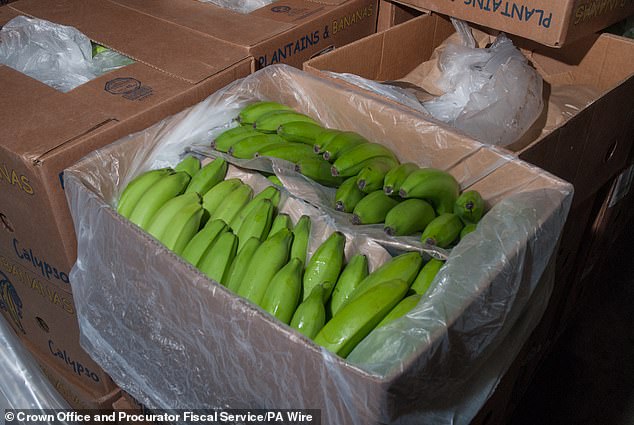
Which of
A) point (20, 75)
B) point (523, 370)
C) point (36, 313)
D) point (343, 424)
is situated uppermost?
point (20, 75)

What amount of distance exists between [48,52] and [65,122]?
354 millimetres

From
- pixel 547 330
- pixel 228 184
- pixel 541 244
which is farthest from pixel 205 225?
pixel 547 330

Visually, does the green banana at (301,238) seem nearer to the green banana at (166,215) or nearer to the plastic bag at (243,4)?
the green banana at (166,215)

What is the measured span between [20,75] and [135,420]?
81 cm

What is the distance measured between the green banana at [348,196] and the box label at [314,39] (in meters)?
0.48

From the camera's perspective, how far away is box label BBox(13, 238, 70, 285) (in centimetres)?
126

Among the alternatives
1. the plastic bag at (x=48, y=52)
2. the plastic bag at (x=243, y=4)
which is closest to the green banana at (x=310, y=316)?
the plastic bag at (x=48, y=52)

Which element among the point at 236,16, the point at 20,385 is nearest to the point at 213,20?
the point at 236,16

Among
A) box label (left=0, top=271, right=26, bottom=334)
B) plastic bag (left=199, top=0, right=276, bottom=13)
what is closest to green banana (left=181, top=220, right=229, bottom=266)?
box label (left=0, top=271, right=26, bottom=334)

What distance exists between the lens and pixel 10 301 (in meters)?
1.51

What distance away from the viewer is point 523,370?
5.58 feet

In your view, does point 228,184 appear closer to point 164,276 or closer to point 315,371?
point 164,276

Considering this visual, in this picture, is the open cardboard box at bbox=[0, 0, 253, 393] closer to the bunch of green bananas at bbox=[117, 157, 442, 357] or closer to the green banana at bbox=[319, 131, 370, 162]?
the bunch of green bananas at bbox=[117, 157, 442, 357]

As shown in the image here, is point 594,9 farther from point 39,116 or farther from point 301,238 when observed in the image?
point 39,116
